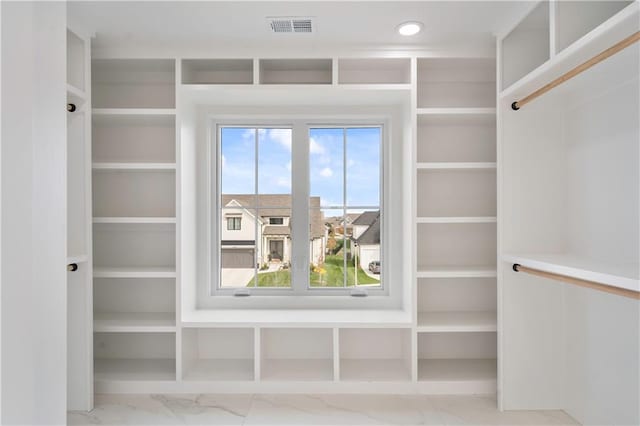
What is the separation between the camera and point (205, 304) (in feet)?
8.61

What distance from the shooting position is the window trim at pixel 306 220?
8.52 feet

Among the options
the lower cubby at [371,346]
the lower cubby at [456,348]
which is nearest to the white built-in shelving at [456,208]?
the lower cubby at [456,348]

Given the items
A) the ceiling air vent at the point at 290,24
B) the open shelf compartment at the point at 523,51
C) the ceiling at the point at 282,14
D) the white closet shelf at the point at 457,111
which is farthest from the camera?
the white closet shelf at the point at 457,111

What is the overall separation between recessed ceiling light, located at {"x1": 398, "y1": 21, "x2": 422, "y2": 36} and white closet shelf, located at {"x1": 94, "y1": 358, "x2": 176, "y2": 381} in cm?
226

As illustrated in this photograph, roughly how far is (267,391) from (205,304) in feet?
2.30

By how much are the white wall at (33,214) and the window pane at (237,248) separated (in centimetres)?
248

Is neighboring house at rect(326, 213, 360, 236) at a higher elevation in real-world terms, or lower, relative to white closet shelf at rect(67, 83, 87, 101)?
lower

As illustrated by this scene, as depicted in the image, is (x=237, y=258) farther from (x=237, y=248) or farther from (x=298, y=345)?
(x=298, y=345)

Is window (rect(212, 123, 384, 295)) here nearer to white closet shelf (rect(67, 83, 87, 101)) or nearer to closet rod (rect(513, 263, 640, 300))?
white closet shelf (rect(67, 83, 87, 101))

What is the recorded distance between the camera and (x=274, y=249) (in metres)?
2.69

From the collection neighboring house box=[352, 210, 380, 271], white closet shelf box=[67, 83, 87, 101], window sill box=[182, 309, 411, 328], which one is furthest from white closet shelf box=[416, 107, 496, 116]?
white closet shelf box=[67, 83, 87, 101]

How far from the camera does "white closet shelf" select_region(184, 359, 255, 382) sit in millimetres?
2318

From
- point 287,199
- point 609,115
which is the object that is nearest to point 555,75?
point 609,115

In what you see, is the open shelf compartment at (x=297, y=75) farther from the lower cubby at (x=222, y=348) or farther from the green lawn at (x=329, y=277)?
the lower cubby at (x=222, y=348)
